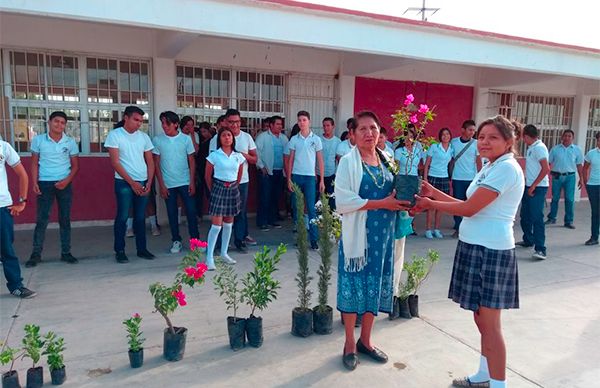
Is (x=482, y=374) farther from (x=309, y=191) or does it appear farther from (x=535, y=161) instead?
(x=535, y=161)

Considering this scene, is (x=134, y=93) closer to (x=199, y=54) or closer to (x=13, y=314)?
(x=199, y=54)

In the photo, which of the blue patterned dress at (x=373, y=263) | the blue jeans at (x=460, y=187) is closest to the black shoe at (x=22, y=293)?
the blue patterned dress at (x=373, y=263)

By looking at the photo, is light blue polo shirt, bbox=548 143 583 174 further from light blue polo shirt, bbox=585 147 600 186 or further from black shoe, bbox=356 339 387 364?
black shoe, bbox=356 339 387 364

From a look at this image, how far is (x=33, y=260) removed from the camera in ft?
16.3

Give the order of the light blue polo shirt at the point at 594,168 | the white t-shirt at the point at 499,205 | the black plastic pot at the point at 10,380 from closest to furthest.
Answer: the white t-shirt at the point at 499,205 → the black plastic pot at the point at 10,380 → the light blue polo shirt at the point at 594,168

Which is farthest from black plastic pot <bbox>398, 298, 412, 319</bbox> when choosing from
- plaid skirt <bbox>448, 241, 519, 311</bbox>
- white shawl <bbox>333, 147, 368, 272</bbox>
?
plaid skirt <bbox>448, 241, 519, 311</bbox>

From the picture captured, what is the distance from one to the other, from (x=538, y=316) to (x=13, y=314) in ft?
14.8

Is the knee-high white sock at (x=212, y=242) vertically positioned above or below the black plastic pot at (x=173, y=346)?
above

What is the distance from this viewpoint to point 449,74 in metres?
9.55

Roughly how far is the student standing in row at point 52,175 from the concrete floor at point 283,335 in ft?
0.94

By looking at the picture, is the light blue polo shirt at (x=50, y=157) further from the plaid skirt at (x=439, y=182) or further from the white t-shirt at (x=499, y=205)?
the plaid skirt at (x=439, y=182)

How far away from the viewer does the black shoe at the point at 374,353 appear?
10.0 ft

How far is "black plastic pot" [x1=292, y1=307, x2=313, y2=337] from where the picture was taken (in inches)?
133

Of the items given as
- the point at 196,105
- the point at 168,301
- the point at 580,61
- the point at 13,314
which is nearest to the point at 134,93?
the point at 196,105
